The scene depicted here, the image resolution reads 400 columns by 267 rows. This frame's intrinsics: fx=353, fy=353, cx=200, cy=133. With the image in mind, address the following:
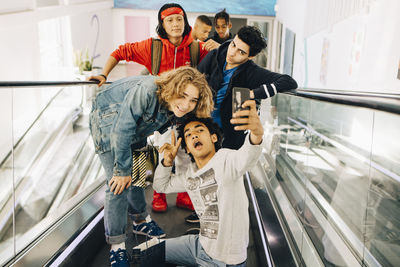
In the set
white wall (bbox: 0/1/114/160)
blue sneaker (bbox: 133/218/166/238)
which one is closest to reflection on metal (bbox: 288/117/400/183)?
blue sneaker (bbox: 133/218/166/238)

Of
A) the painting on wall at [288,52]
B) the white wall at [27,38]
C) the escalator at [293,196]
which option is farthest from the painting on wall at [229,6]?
the escalator at [293,196]

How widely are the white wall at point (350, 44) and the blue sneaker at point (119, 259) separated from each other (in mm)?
3261

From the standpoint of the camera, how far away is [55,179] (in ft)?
11.7

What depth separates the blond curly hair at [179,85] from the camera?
185cm

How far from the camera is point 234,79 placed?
91.4 inches

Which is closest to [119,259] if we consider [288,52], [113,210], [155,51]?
[113,210]

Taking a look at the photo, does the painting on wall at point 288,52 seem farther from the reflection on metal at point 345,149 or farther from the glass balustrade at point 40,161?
the reflection on metal at point 345,149

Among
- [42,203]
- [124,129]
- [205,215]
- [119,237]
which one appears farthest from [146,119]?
[42,203]

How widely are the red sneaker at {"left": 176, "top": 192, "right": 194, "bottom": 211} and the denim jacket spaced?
1099mm

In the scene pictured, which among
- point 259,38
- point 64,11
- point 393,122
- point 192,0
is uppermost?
point 192,0

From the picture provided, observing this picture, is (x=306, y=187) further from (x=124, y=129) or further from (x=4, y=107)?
(x=4, y=107)

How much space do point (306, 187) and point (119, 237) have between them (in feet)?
4.18

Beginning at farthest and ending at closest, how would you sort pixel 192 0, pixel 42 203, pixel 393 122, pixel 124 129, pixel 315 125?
pixel 192 0 < pixel 42 203 < pixel 315 125 < pixel 124 129 < pixel 393 122

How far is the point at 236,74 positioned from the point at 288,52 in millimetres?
8557
